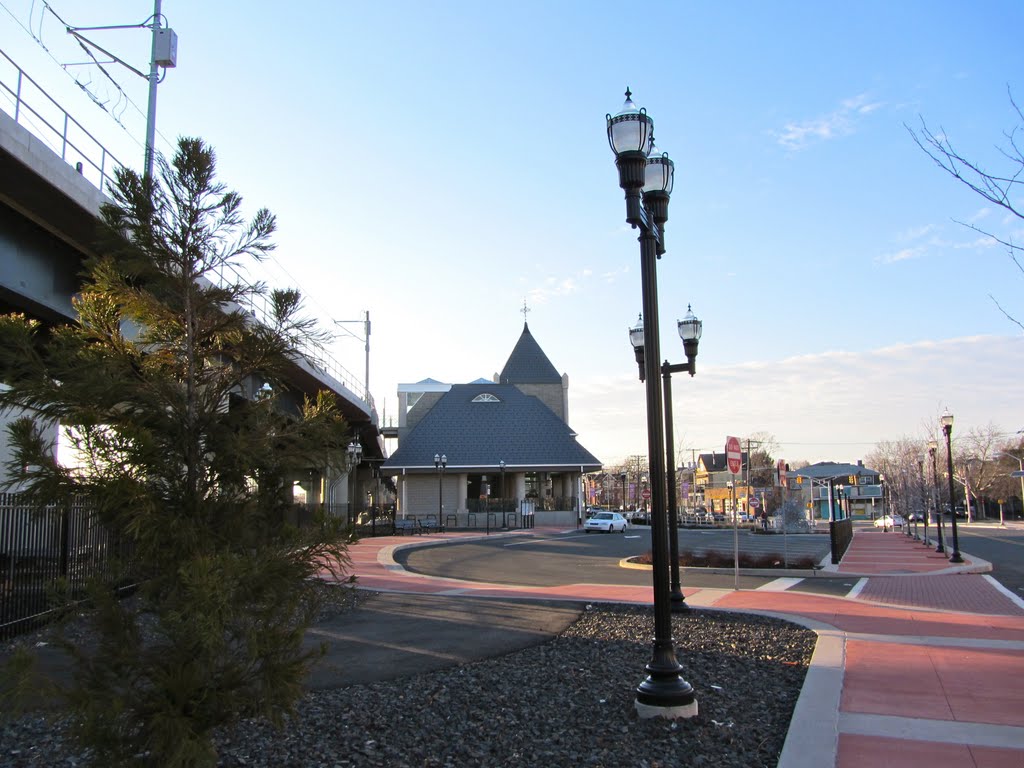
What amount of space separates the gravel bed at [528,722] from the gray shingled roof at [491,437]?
5020 cm

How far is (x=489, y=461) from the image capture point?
194ft

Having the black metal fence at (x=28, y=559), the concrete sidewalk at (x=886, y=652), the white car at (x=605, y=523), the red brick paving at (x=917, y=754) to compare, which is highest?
the black metal fence at (x=28, y=559)

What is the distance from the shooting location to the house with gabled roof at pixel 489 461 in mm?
58125

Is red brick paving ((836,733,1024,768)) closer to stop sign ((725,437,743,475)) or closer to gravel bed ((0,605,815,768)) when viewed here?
gravel bed ((0,605,815,768))

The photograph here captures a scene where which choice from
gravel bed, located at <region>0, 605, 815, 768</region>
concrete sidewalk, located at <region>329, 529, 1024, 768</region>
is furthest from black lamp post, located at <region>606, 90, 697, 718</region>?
concrete sidewalk, located at <region>329, 529, 1024, 768</region>

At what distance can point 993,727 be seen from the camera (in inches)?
233

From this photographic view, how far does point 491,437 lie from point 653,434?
5506 centimetres

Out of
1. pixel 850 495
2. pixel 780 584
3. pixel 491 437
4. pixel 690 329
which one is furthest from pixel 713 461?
pixel 690 329

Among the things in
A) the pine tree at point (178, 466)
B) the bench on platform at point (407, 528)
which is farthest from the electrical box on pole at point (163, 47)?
the bench on platform at point (407, 528)

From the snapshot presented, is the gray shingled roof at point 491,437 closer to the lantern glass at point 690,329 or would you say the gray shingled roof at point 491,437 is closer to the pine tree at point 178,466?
the lantern glass at point 690,329

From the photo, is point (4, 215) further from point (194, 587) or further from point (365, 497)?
point (365, 497)

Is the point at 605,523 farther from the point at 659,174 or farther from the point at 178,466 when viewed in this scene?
the point at 178,466

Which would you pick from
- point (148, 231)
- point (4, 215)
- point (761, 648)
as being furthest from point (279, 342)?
point (4, 215)

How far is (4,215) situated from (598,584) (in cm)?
1275
